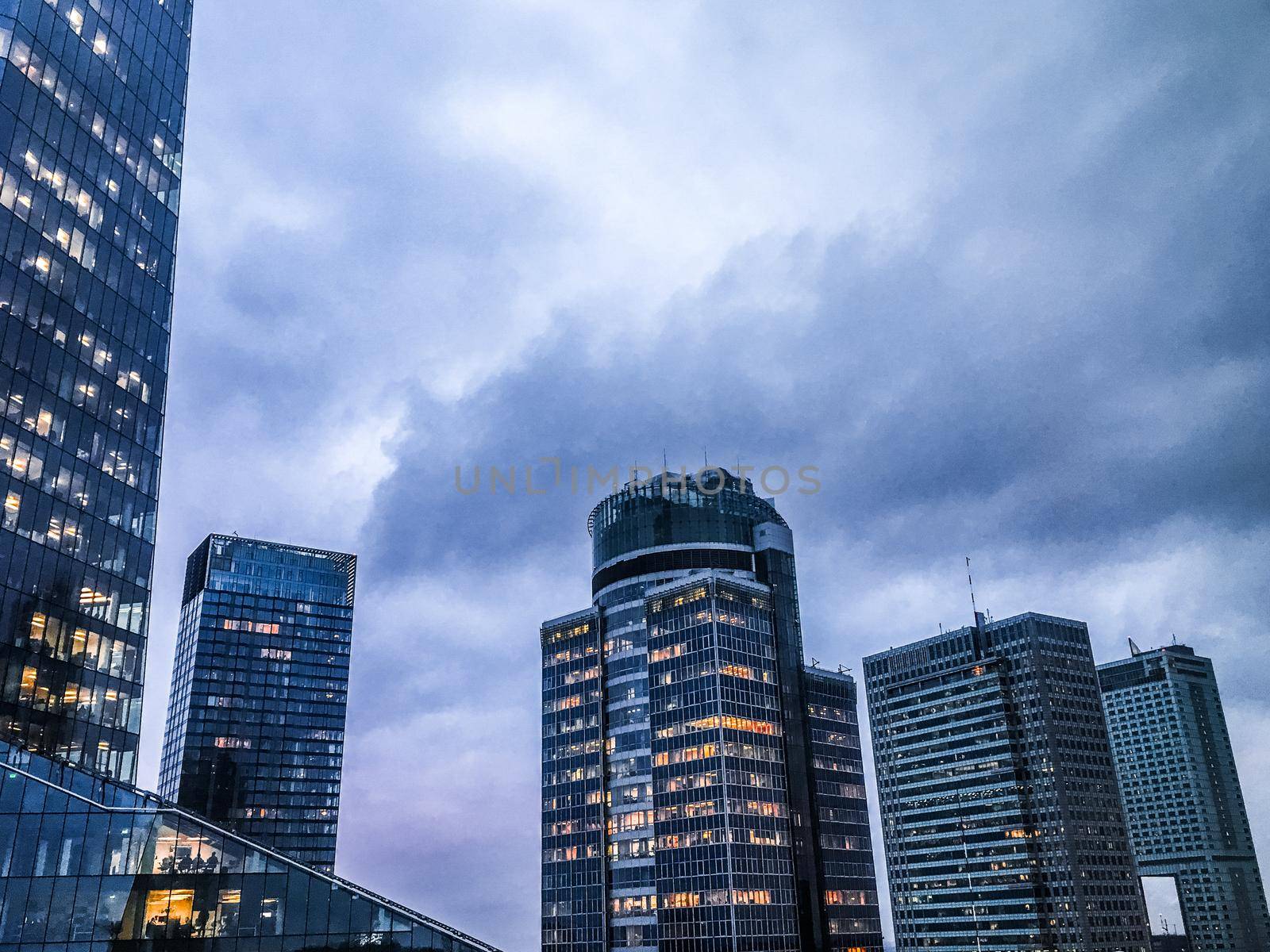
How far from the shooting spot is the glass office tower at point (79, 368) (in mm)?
90500

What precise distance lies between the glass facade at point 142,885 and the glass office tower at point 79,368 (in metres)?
25.0

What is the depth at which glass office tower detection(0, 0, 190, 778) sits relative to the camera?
9050 centimetres

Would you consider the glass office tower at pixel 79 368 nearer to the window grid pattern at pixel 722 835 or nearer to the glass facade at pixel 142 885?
the glass facade at pixel 142 885

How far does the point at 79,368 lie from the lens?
100 meters

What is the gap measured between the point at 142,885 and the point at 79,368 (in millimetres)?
58168

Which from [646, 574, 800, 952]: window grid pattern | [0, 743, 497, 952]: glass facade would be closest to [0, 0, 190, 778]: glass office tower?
[0, 743, 497, 952]: glass facade

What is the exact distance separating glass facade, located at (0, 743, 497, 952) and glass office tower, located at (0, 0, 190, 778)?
82.1ft

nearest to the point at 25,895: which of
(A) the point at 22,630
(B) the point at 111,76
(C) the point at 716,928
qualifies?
(A) the point at 22,630

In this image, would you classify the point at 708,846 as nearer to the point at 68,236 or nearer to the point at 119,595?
the point at 119,595

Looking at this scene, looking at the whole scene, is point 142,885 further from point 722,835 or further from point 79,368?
point 722,835

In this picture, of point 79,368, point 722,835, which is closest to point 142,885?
point 79,368

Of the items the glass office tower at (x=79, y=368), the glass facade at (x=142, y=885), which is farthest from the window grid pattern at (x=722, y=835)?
the glass facade at (x=142, y=885)

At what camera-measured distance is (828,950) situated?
193250 mm

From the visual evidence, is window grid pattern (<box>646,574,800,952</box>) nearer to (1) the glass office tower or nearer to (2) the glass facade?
(1) the glass office tower
